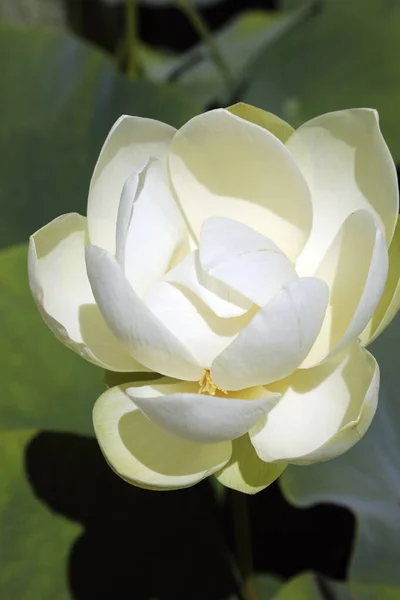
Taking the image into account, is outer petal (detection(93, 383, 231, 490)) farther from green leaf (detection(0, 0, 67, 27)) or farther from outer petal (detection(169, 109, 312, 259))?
green leaf (detection(0, 0, 67, 27))

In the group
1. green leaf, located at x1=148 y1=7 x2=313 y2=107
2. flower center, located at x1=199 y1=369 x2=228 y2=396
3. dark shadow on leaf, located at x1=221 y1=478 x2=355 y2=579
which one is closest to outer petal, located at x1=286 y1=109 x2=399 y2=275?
flower center, located at x1=199 y1=369 x2=228 y2=396

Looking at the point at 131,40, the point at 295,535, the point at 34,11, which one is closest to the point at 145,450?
the point at 295,535

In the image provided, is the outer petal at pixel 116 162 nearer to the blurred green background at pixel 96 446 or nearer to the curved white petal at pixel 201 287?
the curved white petal at pixel 201 287

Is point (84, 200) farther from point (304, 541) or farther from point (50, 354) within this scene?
point (304, 541)

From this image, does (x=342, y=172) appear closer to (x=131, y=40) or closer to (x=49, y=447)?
(x=49, y=447)

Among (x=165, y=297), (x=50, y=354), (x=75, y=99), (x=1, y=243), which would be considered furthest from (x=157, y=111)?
(x=165, y=297)
